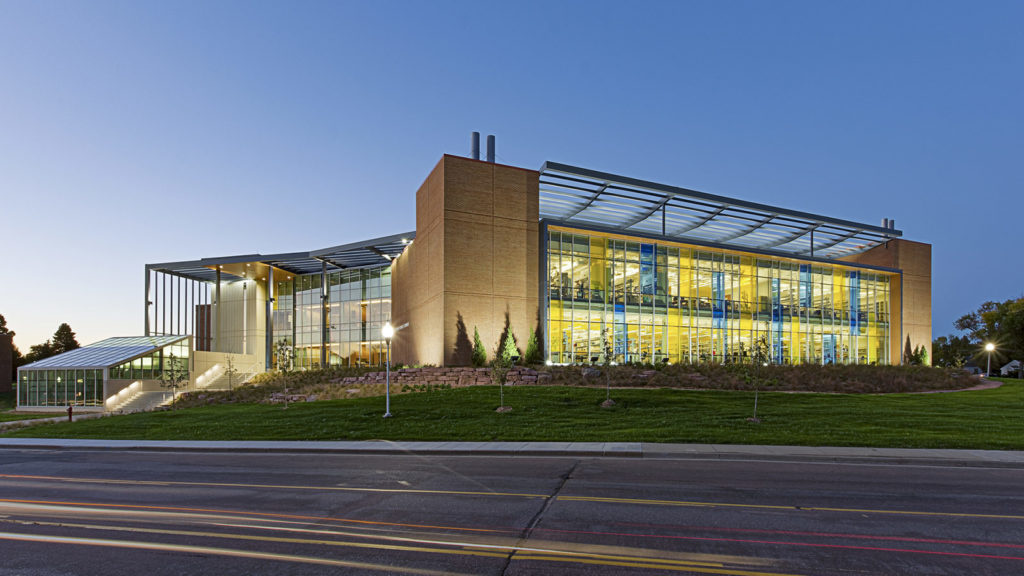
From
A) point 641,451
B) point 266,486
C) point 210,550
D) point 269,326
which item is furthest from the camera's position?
point 269,326

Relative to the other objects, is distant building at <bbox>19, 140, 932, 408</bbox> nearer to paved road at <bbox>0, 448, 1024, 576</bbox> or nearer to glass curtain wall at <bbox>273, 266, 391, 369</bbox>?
glass curtain wall at <bbox>273, 266, 391, 369</bbox>

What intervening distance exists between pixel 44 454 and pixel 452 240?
20436 mm

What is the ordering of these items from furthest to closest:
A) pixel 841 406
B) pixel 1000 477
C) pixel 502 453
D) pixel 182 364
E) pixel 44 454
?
pixel 182 364 → pixel 841 406 → pixel 44 454 → pixel 502 453 → pixel 1000 477

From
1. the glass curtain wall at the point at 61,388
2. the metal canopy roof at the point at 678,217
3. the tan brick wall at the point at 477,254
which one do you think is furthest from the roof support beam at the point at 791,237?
the glass curtain wall at the point at 61,388

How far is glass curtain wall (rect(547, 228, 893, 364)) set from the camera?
37.2 metres

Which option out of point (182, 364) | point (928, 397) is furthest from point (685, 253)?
point (182, 364)

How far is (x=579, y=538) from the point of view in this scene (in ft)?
24.2

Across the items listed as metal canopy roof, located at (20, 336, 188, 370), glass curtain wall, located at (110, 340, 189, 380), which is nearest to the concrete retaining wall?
glass curtain wall, located at (110, 340, 189, 380)

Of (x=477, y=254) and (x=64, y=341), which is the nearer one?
(x=477, y=254)

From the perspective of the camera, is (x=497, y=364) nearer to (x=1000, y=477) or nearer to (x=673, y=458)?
(x=673, y=458)

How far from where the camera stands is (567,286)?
3694 centimetres

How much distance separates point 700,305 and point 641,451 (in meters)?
29.8

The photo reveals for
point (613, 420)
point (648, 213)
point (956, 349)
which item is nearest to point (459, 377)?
point (613, 420)

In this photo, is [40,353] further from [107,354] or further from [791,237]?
[791,237]
